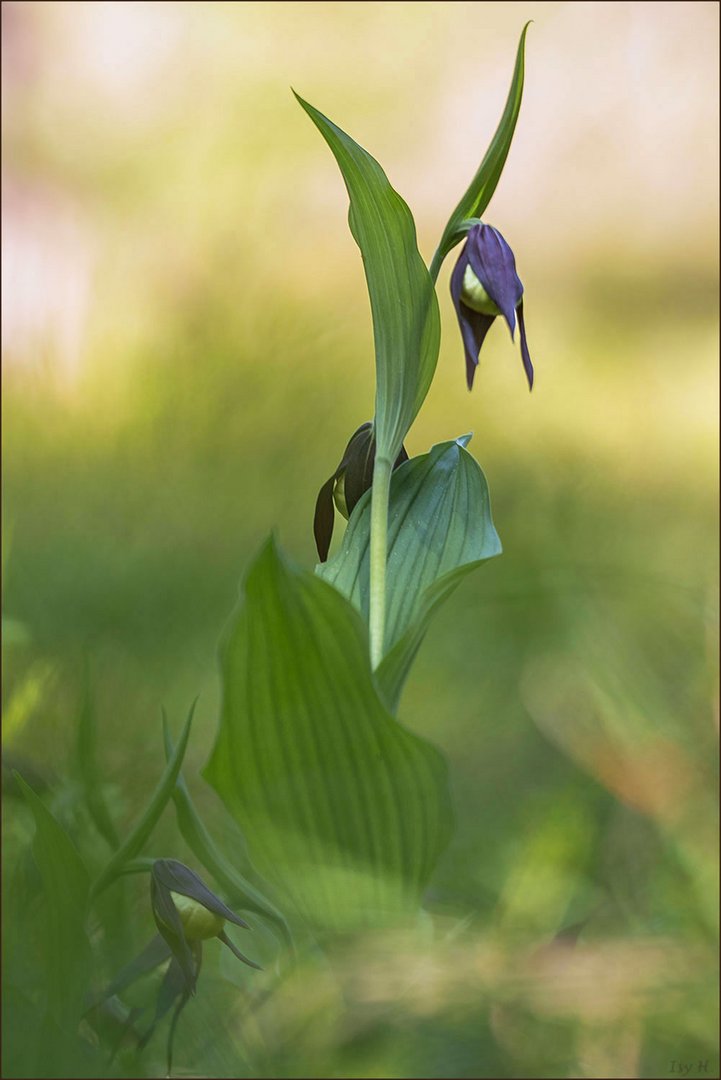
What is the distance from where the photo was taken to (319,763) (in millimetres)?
357

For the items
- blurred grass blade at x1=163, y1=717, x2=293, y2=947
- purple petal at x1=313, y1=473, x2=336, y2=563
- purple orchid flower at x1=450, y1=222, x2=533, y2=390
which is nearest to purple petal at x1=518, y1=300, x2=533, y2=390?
purple orchid flower at x1=450, y1=222, x2=533, y2=390

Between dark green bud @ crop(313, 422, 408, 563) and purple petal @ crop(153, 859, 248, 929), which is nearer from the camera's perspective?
purple petal @ crop(153, 859, 248, 929)

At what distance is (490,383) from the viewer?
→ 1.14 m

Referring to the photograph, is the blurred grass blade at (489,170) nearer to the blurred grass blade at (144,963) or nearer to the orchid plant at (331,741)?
the orchid plant at (331,741)

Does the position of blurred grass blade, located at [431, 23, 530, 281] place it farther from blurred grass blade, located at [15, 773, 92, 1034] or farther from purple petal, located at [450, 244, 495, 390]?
blurred grass blade, located at [15, 773, 92, 1034]

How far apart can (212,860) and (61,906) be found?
8 cm

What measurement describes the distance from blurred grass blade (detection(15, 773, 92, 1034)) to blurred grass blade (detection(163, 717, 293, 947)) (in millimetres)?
62

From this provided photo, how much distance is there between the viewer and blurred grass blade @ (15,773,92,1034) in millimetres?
327

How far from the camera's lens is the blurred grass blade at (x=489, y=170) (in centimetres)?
40

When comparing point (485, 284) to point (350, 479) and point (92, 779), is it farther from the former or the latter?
point (92, 779)

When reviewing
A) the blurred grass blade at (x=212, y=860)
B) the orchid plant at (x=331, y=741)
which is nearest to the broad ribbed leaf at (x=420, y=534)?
the orchid plant at (x=331, y=741)

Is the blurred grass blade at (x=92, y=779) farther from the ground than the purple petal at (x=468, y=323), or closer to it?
closer to it

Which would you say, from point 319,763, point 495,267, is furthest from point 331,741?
point 495,267

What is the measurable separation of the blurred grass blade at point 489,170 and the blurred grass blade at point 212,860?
269 millimetres
